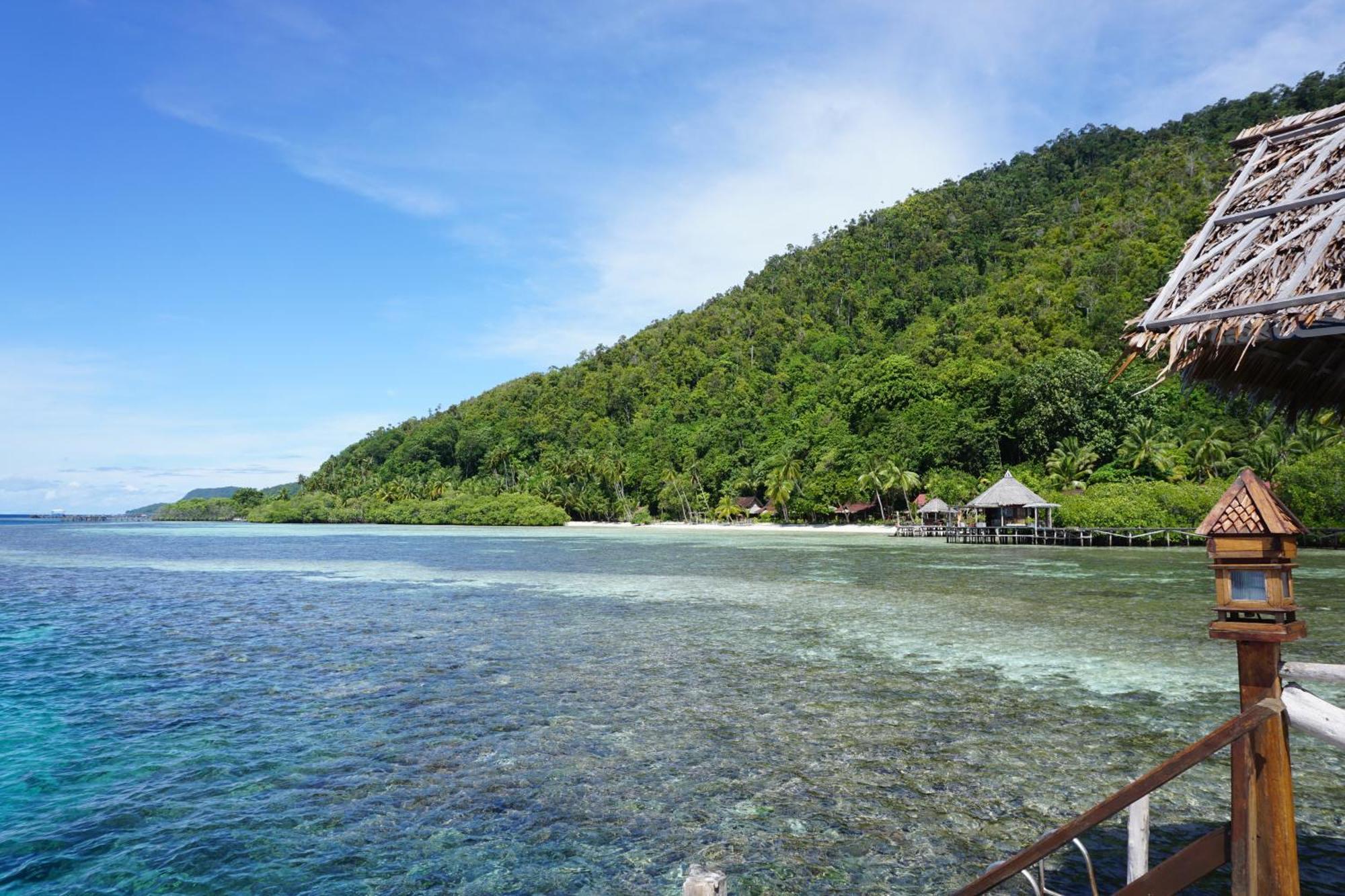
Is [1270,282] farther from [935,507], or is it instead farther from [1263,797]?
[935,507]

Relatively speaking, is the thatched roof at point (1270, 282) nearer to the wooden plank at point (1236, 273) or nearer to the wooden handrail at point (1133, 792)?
the wooden plank at point (1236, 273)

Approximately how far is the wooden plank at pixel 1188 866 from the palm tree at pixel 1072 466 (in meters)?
58.3

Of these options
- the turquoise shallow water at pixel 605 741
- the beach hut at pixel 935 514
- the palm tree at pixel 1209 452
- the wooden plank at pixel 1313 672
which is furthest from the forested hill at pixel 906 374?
the wooden plank at pixel 1313 672

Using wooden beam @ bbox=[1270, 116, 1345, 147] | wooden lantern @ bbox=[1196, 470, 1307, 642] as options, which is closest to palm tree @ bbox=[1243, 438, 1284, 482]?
wooden beam @ bbox=[1270, 116, 1345, 147]

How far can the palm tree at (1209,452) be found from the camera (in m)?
50.1

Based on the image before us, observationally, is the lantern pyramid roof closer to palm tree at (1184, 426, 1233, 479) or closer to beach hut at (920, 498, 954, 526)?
beach hut at (920, 498, 954, 526)

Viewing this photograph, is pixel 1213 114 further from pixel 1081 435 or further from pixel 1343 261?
pixel 1343 261

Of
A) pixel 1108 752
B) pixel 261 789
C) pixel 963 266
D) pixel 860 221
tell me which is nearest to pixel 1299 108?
pixel 963 266

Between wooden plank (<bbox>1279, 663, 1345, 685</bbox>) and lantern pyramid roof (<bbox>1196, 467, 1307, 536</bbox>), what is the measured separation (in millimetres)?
Result: 584

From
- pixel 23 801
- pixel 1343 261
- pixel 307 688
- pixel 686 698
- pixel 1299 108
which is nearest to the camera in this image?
pixel 1343 261

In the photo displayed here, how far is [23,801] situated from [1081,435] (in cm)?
6699

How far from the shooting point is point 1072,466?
57.4 m

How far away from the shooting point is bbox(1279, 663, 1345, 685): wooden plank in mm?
3268

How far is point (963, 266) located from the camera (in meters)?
105
